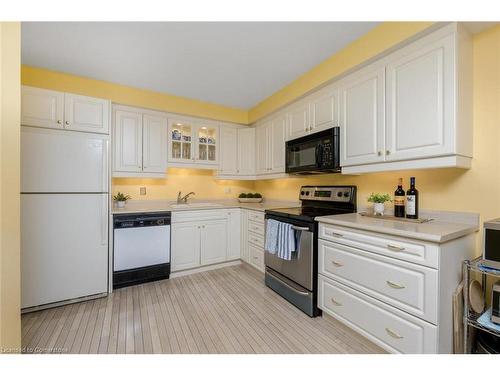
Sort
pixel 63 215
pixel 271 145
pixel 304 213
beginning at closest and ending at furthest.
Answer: pixel 63 215 → pixel 304 213 → pixel 271 145

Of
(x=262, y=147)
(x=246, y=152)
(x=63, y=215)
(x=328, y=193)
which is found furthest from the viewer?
(x=246, y=152)

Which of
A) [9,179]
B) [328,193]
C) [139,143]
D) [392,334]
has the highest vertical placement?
[139,143]

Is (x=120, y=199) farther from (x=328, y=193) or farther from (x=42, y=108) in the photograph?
(x=328, y=193)

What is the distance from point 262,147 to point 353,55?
1.71 meters

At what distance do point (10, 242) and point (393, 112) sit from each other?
2.60 meters

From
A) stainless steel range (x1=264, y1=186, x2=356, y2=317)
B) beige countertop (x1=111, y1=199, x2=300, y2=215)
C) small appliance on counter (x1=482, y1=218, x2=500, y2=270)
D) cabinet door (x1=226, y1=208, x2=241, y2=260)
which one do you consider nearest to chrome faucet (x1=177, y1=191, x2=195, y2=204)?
beige countertop (x1=111, y1=199, x2=300, y2=215)

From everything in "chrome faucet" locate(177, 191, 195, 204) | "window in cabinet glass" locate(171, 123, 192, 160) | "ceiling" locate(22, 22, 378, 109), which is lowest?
"chrome faucet" locate(177, 191, 195, 204)

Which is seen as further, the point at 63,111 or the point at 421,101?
the point at 63,111

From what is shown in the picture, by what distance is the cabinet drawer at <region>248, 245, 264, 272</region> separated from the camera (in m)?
2.82

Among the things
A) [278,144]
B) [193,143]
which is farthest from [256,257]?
[193,143]

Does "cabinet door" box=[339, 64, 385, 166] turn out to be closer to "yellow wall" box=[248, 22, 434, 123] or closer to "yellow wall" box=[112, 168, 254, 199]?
"yellow wall" box=[248, 22, 434, 123]

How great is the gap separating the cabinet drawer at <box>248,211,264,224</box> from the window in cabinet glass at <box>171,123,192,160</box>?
124cm

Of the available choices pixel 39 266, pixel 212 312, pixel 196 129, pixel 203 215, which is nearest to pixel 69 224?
pixel 39 266

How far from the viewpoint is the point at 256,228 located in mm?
2939
